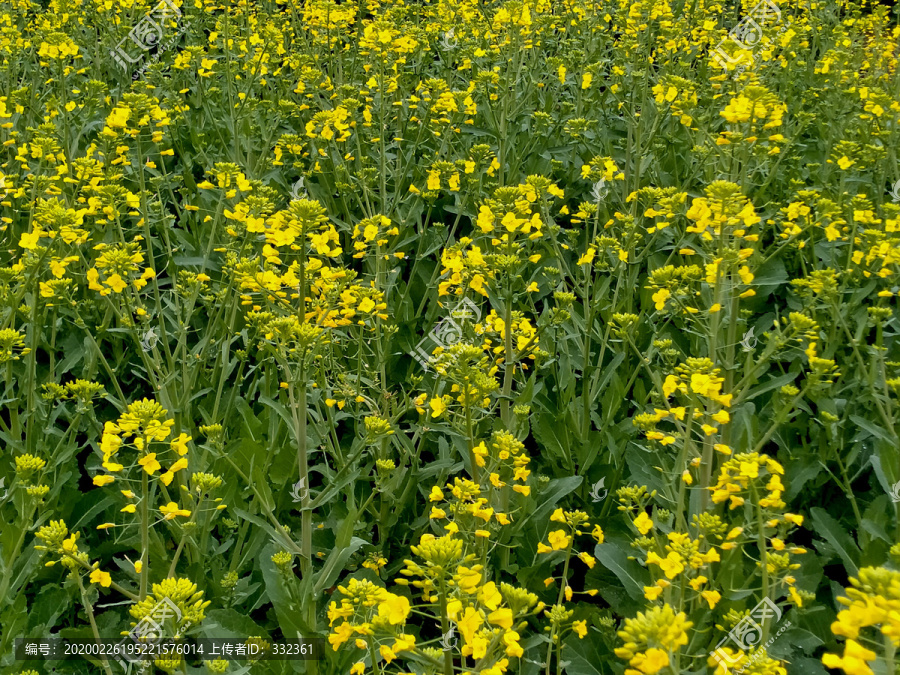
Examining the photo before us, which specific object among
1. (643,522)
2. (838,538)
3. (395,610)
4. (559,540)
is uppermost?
(395,610)

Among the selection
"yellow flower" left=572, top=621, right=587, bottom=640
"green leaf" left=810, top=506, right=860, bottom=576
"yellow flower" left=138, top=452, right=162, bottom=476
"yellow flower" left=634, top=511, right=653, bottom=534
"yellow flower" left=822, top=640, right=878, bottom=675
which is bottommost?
"green leaf" left=810, top=506, right=860, bottom=576

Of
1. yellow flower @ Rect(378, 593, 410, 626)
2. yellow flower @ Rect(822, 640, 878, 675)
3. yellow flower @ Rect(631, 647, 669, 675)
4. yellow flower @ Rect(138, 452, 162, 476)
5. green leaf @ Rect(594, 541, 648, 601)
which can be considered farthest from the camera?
green leaf @ Rect(594, 541, 648, 601)

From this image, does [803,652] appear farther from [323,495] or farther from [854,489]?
[323,495]

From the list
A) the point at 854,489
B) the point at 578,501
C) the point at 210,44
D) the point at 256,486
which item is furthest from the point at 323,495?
the point at 210,44

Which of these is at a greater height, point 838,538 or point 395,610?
point 395,610

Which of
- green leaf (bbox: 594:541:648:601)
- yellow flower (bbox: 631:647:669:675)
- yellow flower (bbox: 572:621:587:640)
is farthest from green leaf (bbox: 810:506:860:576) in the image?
yellow flower (bbox: 631:647:669:675)

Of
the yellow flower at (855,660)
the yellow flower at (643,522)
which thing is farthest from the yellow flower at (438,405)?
the yellow flower at (855,660)

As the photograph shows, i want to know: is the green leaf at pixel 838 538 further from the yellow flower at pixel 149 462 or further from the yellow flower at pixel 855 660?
the yellow flower at pixel 149 462

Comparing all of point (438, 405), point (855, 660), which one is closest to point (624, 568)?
point (438, 405)

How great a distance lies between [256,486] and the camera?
243 cm

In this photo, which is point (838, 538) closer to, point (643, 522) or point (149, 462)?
point (643, 522)

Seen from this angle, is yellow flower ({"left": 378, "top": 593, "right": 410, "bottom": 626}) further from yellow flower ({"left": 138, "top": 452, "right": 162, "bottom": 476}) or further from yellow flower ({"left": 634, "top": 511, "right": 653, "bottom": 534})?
yellow flower ({"left": 634, "top": 511, "right": 653, "bottom": 534})

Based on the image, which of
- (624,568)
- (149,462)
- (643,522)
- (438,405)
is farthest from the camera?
(624,568)

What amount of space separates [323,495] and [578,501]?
1.08m
